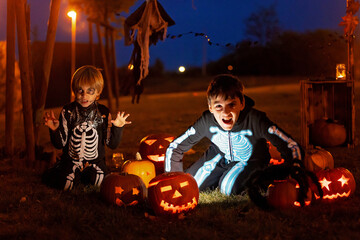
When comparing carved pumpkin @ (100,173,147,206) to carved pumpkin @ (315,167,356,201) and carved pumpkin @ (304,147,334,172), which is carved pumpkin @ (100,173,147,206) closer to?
carved pumpkin @ (315,167,356,201)

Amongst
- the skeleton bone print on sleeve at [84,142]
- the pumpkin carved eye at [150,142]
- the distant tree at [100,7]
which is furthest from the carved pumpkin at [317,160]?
the distant tree at [100,7]

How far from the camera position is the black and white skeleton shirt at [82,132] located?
537 cm

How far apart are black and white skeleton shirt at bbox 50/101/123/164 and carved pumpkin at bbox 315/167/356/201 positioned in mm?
2407

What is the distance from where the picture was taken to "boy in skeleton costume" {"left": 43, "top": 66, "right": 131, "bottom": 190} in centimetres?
525

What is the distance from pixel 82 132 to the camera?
537cm

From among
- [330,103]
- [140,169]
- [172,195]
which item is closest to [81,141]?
[140,169]

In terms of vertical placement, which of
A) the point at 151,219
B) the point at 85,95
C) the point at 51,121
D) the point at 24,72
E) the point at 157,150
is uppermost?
the point at 24,72

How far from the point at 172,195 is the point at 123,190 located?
59 cm

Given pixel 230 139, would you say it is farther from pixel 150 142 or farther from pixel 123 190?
pixel 150 142

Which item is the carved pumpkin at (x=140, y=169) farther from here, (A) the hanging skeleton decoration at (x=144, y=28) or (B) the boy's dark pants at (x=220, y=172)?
(A) the hanging skeleton decoration at (x=144, y=28)

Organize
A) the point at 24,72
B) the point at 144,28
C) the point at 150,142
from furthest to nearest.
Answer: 1. the point at 24,72
2. the point at 150,142
3. the point at 144,28

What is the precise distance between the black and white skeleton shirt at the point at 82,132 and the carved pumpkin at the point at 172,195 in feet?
4.27

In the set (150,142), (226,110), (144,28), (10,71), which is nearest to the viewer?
(226,110)

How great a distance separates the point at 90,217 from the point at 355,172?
3.51 metres
